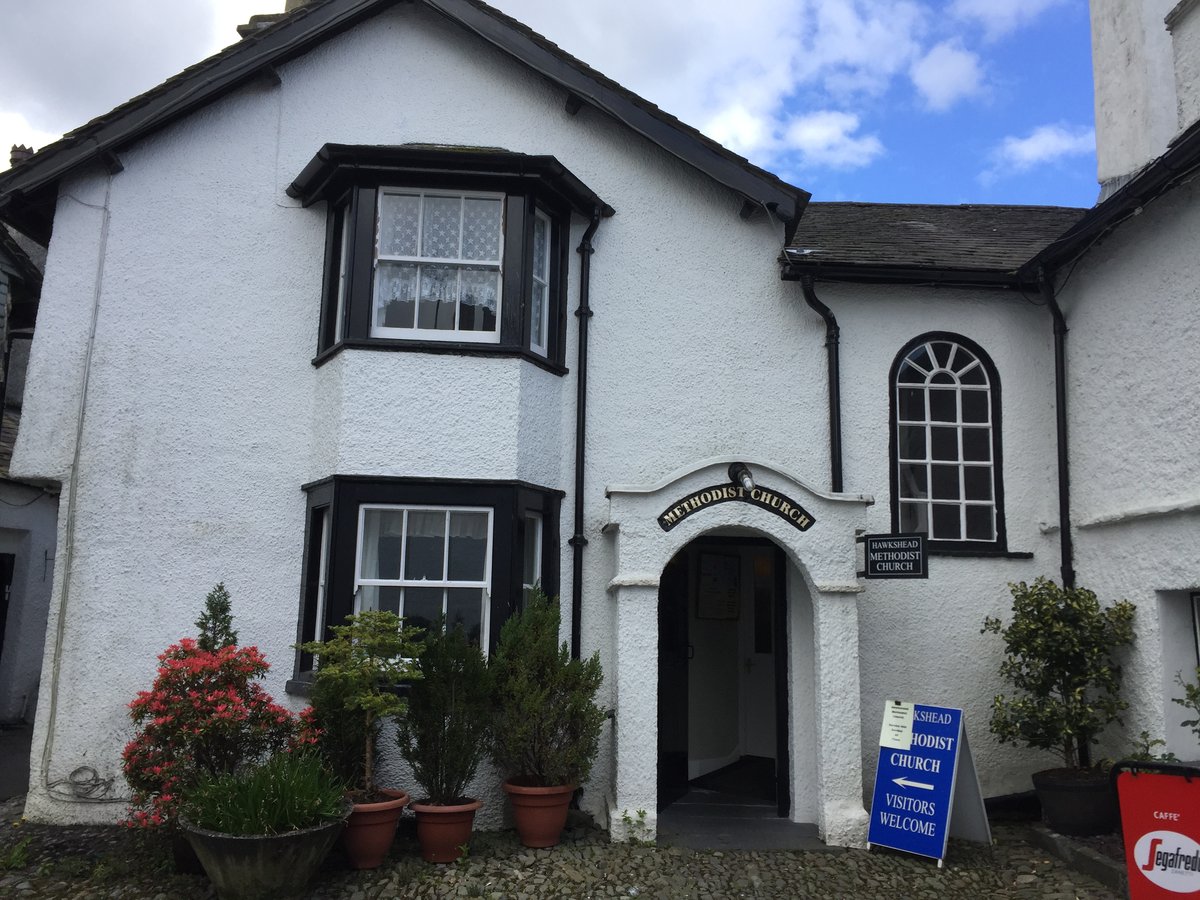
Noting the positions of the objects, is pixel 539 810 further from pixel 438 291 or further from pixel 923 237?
pixel 923 237

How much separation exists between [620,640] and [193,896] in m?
3.48

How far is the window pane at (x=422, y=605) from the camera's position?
318 inches

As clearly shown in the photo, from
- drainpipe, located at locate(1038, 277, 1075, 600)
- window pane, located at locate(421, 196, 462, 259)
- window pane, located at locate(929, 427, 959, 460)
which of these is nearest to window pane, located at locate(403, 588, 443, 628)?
window pane, located at locate(421, 196, 462, 259)

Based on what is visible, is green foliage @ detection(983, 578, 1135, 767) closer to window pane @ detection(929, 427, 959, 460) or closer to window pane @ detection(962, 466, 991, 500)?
window pane @ detection(962, 466, 991, 500)

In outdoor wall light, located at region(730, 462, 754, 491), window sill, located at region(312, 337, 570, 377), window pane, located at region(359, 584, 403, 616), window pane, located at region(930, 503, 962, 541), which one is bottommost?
window pane, located at region(359, 584, 403, 616)

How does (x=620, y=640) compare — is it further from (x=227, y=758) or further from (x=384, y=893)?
(x=227, y=758)

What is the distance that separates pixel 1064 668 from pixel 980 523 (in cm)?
162

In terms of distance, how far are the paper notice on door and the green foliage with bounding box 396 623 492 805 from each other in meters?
3.28

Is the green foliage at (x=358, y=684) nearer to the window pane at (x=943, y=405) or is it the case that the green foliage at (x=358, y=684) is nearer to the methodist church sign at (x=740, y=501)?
the methodist church sign at (x=740, y=501)

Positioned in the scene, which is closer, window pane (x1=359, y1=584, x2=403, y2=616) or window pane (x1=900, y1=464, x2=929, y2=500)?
window pane (x1=359, y1=584, x2=403, y2=616)

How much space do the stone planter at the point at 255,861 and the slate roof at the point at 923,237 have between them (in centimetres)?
632

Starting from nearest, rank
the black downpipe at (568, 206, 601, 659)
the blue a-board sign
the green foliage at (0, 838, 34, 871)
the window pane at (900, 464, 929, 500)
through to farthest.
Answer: the green foliage at (0, 838, 34, 871) → the blue a-board sign → the black downpipe at (568, 206, 601, 659) → the window pane at (900, 464, 929, 500)

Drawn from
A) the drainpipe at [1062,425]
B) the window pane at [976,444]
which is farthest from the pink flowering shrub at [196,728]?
the drainpipe at [1062,425]

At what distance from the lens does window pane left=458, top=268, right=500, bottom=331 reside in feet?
28.2
